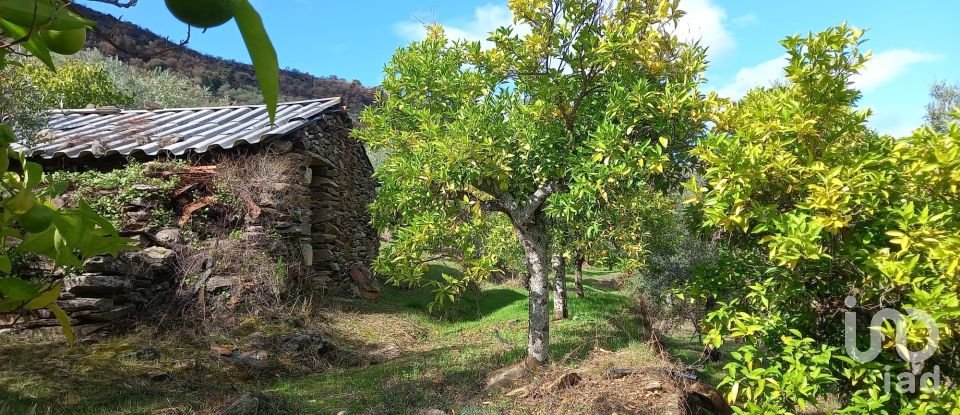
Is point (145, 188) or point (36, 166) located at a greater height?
point (145, 188)

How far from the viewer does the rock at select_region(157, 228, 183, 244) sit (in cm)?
663

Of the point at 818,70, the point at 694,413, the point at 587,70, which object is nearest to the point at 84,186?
the point at 587,70

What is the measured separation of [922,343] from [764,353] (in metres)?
0.82

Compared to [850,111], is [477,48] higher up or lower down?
higher up

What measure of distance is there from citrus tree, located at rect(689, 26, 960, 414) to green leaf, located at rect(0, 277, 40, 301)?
2868mm

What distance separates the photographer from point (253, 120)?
9.34 meters

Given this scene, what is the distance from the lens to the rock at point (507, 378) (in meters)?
4.73

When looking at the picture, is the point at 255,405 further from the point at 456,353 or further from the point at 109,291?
the point at 109,291

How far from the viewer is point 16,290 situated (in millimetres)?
681

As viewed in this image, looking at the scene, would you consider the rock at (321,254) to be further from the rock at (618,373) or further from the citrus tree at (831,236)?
the citrus tree at (831,236)

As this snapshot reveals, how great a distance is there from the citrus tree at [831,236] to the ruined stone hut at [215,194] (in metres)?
4.53

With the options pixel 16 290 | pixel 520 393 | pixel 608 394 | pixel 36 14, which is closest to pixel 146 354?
pixel 520 393

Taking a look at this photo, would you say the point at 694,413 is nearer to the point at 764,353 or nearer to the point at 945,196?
the point at 764,353

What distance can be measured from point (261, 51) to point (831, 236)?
329cm
